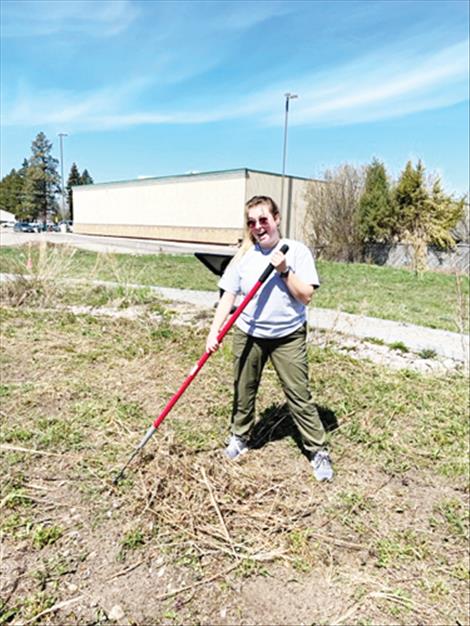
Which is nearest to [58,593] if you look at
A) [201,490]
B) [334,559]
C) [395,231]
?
[201,490]

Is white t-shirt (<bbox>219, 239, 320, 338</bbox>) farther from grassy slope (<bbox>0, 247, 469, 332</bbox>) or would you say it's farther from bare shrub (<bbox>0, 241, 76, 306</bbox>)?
bare shrub (<bbox>0, 241, 76, 306</bbox>)

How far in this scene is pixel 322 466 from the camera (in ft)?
9.11

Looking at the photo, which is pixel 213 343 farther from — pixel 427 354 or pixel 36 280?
pixel 36 280

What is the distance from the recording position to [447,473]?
2926mm

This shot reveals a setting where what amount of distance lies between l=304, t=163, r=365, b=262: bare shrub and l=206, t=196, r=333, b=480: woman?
21438 millimetres

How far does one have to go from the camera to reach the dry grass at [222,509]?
189cm

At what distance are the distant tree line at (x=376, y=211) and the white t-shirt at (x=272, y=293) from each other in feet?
67.3

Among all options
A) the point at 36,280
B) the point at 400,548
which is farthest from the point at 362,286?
the point at 400,548

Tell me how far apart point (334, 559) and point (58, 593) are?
1176 mm

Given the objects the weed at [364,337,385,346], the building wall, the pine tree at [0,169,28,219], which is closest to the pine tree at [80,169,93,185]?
the pine tree at [0,169,28,219]

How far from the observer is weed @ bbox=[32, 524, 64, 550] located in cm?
214

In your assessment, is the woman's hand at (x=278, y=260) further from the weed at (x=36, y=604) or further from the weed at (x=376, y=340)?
the weed at (x=376, y=340)

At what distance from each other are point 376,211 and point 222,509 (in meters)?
22.2

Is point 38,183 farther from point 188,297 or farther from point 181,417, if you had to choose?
point 181,417
